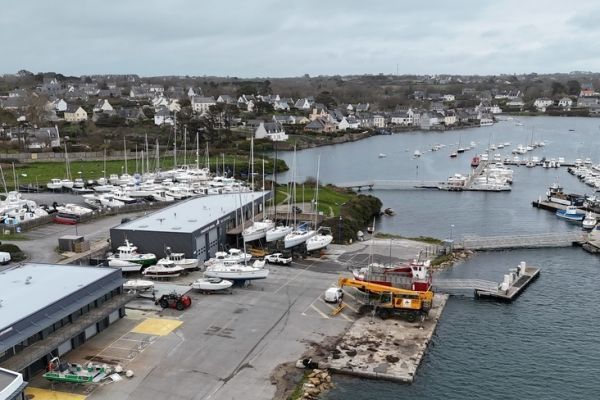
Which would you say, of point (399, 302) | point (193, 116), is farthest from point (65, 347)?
point (193, 116)

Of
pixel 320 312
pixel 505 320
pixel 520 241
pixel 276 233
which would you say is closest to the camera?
pixel 320 312

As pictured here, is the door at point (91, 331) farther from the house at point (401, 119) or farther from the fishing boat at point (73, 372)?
the house at point (401, 119)

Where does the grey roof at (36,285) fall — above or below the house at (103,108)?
below

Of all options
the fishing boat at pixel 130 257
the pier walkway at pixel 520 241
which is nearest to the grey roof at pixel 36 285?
the fishing boat at pixel 130 257

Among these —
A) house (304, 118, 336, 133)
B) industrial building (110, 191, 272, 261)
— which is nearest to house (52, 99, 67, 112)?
house (304, 118, 336, 133)

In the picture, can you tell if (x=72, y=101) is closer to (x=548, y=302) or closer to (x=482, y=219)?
(x=482, y=219)

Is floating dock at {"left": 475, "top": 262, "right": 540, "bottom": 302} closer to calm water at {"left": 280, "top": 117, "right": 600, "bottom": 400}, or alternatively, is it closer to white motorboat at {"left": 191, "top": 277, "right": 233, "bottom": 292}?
calm water at {"left": 280, "top": 117, "right": 600, "bottom": 400}

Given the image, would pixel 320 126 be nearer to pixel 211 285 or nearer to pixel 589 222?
pixel 589 222
